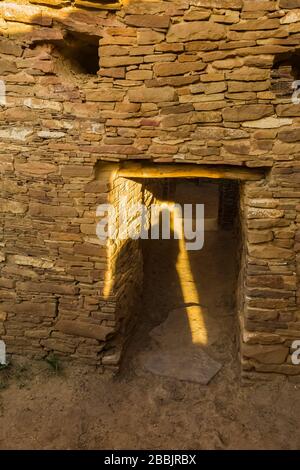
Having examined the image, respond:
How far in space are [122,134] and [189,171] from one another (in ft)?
2.38

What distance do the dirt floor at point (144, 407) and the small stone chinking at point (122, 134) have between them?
281 mm

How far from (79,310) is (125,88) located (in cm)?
226

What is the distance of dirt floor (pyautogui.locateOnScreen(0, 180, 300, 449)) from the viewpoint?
10.6 feet

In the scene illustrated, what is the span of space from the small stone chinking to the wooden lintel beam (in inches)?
3.7

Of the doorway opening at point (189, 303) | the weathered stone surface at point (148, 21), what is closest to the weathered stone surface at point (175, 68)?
the weathered stone surface at point (148, 21)

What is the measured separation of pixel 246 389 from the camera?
3.72 m

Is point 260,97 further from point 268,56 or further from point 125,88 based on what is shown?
point 125,88

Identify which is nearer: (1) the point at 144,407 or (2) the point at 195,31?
(2) the point at 195,31

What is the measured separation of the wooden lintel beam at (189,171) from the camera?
3.36 metres

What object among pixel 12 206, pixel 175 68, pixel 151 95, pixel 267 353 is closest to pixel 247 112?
pixel 175 68

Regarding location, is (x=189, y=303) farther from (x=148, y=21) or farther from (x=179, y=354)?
(x=148, y=21)

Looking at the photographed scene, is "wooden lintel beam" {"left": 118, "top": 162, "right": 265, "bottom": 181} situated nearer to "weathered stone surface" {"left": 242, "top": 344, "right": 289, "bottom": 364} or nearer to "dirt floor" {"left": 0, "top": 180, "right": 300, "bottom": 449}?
"weathered stone surface" {"left": 242, "top": 344, "right": 289, "bottom": 364}

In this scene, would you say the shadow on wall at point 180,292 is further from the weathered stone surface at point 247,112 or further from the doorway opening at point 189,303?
the weathered stone surface at point 247,112

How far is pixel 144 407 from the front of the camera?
360 centimetres
